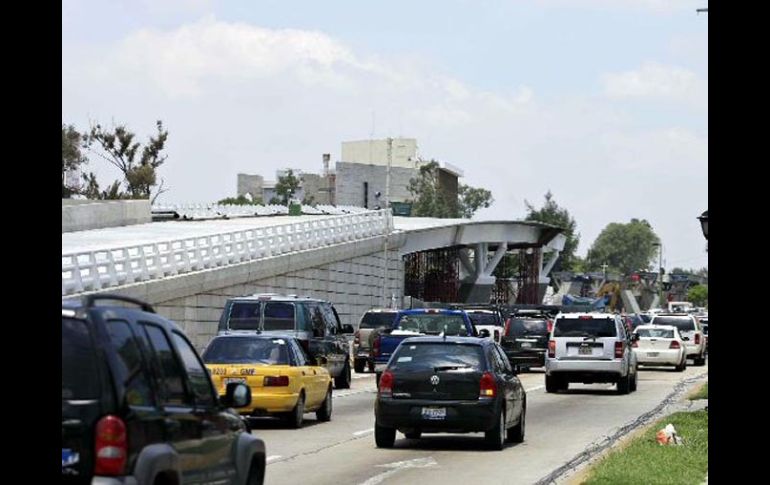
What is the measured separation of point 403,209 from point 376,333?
305 ft

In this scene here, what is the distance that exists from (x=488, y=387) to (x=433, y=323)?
18673 millimetres

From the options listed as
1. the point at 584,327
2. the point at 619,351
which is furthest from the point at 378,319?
the point at 619,351

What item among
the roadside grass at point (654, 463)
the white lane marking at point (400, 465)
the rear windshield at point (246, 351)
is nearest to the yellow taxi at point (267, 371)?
the rear windshield at point (246, 351)

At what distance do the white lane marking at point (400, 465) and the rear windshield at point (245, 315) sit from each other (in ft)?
45.3

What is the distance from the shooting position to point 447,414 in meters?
23.3

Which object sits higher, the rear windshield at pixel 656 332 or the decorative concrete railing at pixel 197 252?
the decorative concrete railing at pixel 197 252

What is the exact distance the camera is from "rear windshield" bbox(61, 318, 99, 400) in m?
9.79

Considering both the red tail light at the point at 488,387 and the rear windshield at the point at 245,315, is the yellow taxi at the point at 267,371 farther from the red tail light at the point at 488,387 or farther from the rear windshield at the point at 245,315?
the rear windshield at the point at 245,315

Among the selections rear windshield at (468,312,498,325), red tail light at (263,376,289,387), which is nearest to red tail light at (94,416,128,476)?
red tail light at (263,376,289,387)

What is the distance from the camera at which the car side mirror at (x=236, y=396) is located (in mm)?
12047
